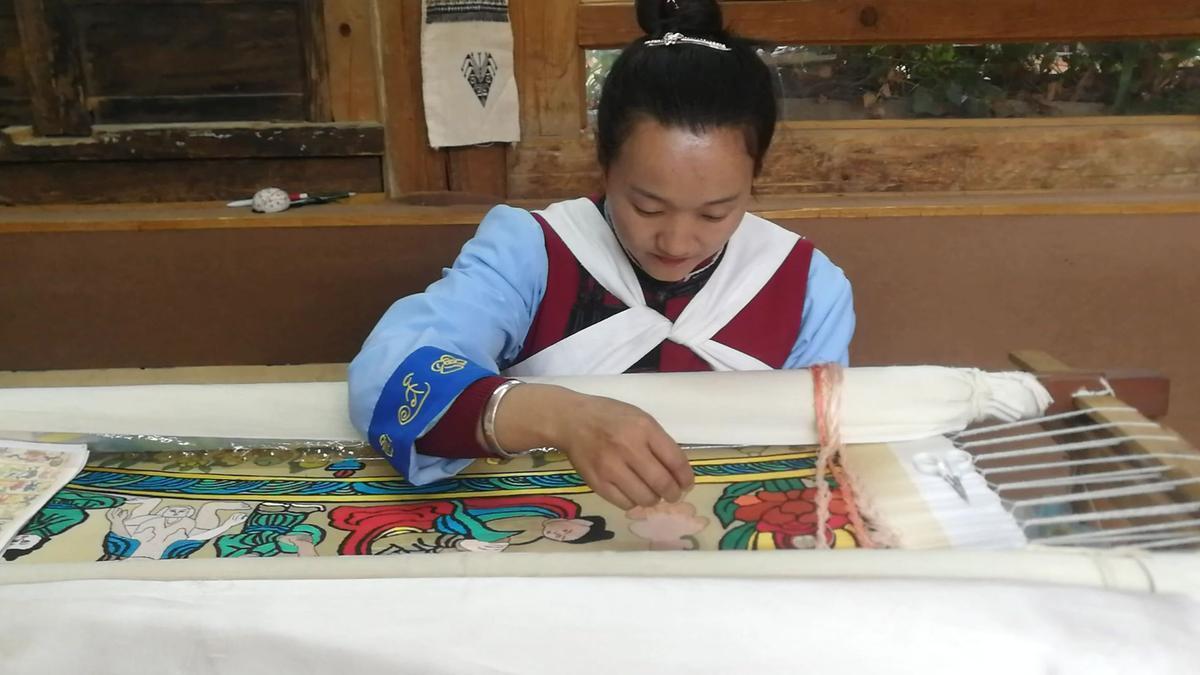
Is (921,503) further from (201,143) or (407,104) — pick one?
(201,143)

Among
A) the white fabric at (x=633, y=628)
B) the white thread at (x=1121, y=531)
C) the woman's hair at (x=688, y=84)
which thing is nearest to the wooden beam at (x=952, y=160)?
the woman's hair at (x=688, y=84)

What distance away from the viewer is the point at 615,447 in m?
0.66

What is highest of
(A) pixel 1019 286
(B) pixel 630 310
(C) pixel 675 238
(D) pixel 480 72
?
(D) pixel 480 72

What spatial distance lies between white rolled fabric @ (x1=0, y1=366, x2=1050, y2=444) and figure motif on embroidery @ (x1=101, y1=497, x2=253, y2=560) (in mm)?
118

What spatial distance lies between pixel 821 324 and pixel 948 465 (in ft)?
1.26

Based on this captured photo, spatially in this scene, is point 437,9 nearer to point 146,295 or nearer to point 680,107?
point 146,295

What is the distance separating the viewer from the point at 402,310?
910 mm

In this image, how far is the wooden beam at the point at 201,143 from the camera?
1.72m

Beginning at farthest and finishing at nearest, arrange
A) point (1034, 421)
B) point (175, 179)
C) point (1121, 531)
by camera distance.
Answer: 1. point (175, 179)
2. point (1034, 421)
3. point (1121, 531)

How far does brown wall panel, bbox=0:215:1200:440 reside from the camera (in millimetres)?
1651

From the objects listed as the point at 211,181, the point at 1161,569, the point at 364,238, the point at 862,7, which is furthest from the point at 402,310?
the point at 862,7

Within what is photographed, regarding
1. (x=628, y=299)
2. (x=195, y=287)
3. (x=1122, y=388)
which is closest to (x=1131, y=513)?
(x=1122, y=388)

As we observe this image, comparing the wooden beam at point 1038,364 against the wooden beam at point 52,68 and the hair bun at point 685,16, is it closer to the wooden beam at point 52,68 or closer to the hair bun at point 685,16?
the hair bun at point 685,16

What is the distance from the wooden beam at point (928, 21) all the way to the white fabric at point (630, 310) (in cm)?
75
